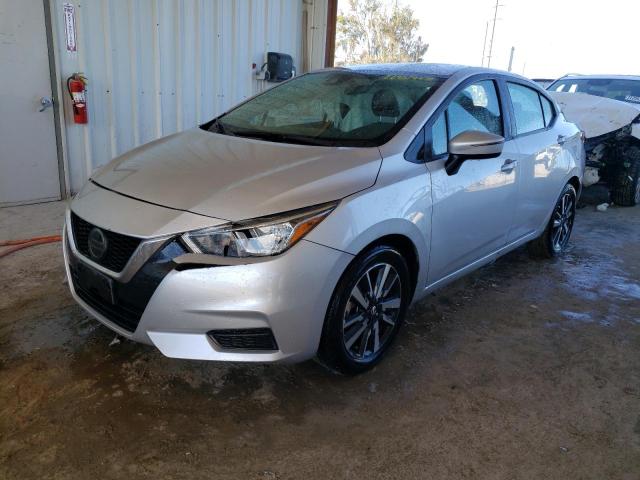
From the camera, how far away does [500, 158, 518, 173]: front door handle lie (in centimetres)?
329

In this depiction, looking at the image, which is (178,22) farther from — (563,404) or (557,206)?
(563,404)

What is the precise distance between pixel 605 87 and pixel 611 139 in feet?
5.18

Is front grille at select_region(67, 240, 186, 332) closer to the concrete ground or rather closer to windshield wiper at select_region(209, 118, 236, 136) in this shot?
the concrete ground

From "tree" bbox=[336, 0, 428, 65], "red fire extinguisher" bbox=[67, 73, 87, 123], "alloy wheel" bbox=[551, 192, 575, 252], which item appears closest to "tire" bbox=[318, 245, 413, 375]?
"alloy wheel" bbox=[551, 192, 575, 252]

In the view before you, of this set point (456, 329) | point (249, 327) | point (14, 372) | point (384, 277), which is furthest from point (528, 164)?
point (14, 372)

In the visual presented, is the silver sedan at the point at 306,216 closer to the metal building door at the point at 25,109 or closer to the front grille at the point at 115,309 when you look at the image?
the front grille at the point at 115,309

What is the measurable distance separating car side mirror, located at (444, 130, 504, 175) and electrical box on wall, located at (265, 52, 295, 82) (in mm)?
4355

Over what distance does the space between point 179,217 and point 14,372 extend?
1.19 m

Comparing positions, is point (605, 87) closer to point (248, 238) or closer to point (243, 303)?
point (248, 238)

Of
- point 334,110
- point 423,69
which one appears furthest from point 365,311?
point 423,69

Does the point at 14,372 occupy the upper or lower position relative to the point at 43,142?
lower

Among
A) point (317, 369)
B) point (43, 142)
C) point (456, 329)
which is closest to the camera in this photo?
point (317, 369)

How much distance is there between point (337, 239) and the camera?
2.21m

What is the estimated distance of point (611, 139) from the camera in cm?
716
